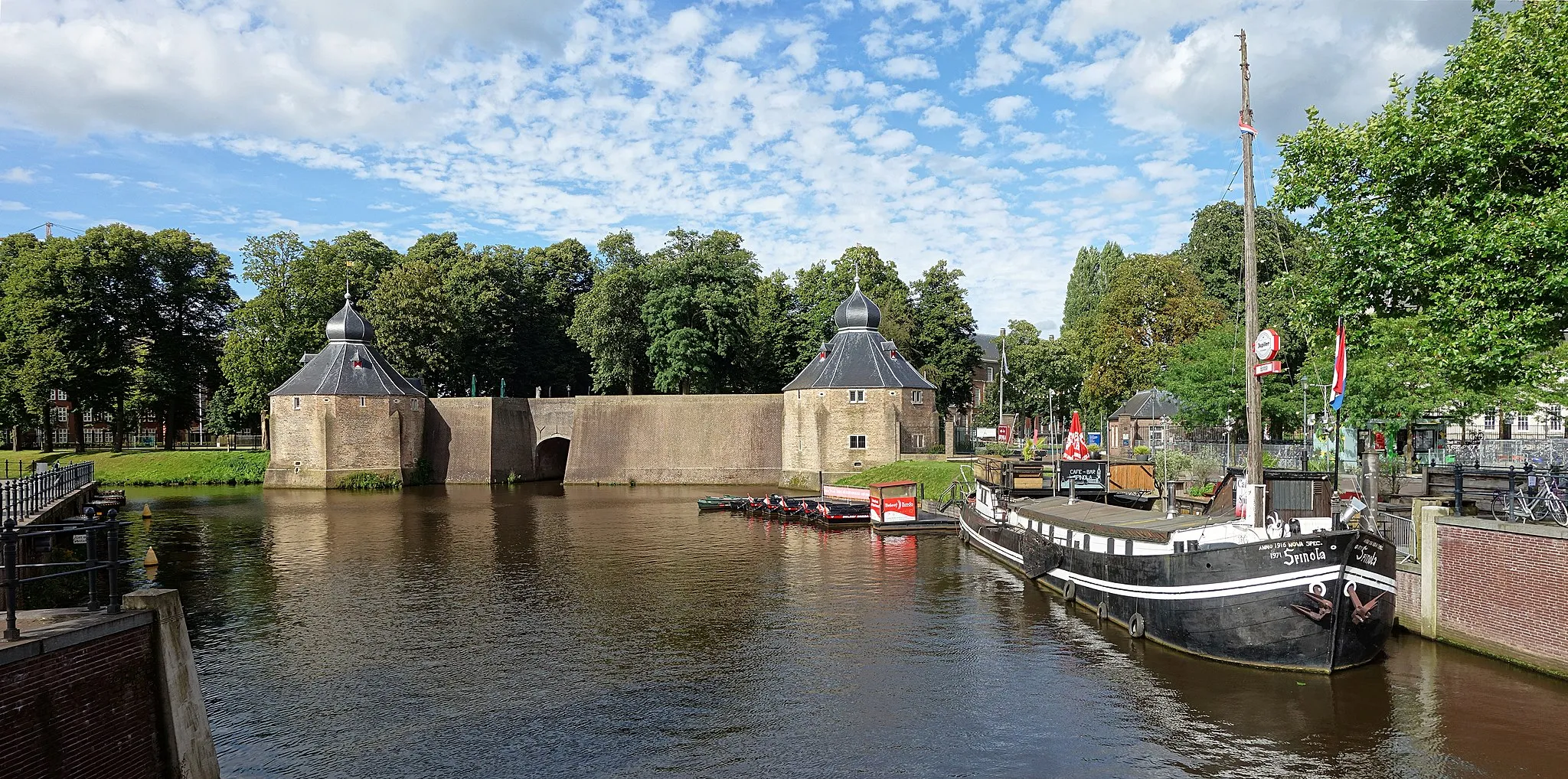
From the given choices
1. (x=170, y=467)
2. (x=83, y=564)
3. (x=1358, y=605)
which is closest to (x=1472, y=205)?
(x=1358, y=605)

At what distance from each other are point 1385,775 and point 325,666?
17.3 m

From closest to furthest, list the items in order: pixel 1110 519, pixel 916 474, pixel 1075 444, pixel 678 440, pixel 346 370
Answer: pixel 1110 519 → pixel 1075 444 → pixel 916 474 → pixel 346 370 → pixel 678 440

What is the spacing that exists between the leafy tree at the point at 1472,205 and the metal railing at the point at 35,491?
93.5 feet

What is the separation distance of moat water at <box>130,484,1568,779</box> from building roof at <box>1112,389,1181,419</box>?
36841 millimetres

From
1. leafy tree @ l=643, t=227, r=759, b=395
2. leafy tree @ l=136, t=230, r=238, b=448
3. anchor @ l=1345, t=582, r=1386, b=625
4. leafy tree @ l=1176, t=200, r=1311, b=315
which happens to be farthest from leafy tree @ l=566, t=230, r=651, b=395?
anchor @ l=1345, t=582, r=1386, b=625

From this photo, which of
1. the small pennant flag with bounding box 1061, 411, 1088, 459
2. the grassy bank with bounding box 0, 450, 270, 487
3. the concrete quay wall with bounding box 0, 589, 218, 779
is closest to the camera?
the concrete quay wall with bounding box 0, 589, 218, 779

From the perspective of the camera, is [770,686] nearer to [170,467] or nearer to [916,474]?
[916,474]

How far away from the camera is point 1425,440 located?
135 ft

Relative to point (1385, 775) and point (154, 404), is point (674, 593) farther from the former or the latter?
point (154, 404)

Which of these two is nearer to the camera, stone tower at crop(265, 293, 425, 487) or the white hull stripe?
the white hull stripe

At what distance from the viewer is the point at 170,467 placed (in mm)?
60344

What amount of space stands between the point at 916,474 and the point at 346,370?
3517cm

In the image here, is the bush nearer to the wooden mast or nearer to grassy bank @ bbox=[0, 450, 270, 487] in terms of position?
grassy bank @ bbox=[0, 450, 270, 487]

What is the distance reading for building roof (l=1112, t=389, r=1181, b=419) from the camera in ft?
196
